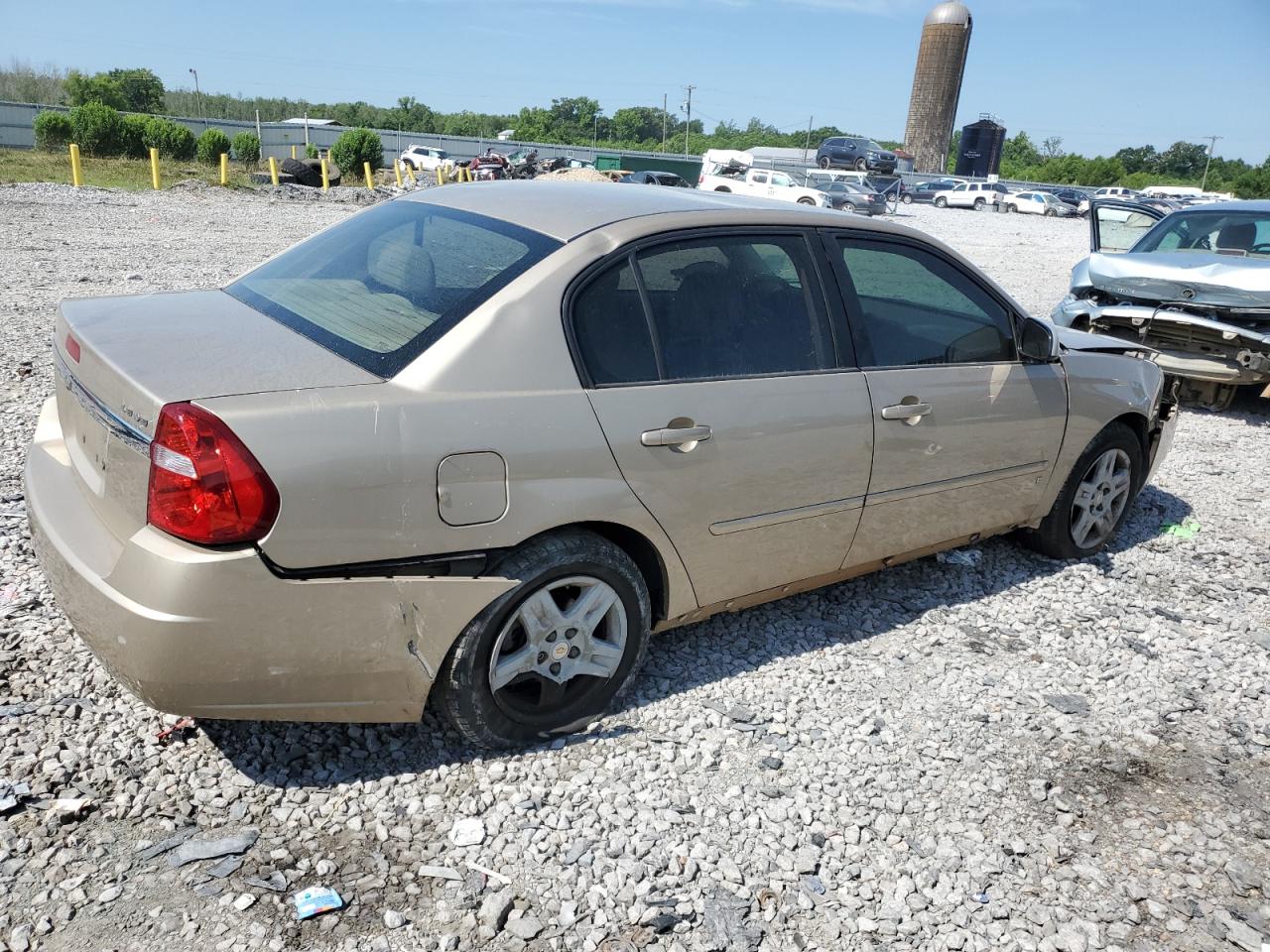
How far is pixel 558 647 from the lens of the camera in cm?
314

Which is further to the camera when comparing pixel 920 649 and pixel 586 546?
pixel 920 649

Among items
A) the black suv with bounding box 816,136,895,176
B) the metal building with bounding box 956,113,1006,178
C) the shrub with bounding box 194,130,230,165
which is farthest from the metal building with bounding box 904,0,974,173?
the shrub with bounding box 194,130,230,165

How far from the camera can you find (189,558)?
8.05ft

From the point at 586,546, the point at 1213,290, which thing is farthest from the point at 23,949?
the point at 1213,290

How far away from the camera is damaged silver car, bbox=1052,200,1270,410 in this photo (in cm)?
774

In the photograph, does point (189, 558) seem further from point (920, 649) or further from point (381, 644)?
point (920, 649)

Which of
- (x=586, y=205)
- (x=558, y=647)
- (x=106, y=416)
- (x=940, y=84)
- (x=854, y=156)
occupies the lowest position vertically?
(x=558, y=647)

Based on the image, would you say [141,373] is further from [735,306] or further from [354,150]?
[354,150]

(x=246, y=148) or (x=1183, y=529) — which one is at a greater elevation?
(x=246, y=148)

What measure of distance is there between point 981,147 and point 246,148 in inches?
2538

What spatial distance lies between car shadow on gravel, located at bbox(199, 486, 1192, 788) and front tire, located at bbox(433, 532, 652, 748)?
13 cm

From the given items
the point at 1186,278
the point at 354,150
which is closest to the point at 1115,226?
the point at 1186,278

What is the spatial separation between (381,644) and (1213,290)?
7.63 meters

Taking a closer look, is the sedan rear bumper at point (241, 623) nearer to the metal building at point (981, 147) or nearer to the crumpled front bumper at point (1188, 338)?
the crumpled front bumper at point (1188, 338)
